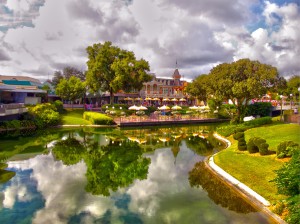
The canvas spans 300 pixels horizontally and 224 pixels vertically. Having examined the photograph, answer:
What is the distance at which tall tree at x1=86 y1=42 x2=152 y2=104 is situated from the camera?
6694 centimetres

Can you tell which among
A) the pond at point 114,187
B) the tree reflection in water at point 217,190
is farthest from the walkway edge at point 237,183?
the pond at point 114,187

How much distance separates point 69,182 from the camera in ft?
65.0

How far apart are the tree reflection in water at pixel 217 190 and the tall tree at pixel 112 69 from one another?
1832 inches

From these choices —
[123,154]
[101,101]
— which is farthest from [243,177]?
[101,101]

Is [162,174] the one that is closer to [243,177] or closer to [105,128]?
[243,177]

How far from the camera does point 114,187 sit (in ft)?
61.7

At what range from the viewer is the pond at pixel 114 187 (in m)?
14.4

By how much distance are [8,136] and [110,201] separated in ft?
92.2

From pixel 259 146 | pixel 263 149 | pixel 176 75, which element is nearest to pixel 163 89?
pixel 176 75

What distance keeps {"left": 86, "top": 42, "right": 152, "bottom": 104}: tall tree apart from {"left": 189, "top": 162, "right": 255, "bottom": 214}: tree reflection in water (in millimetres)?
46541

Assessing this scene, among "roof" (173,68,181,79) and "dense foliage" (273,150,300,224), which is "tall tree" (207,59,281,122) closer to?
"dense foliage" (273,150,300,224)

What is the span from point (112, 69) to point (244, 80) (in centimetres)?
3411

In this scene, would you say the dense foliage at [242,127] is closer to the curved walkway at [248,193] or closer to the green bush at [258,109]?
the curved walkway at [248,193]

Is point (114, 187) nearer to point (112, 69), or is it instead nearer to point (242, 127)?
point (242, 127)
